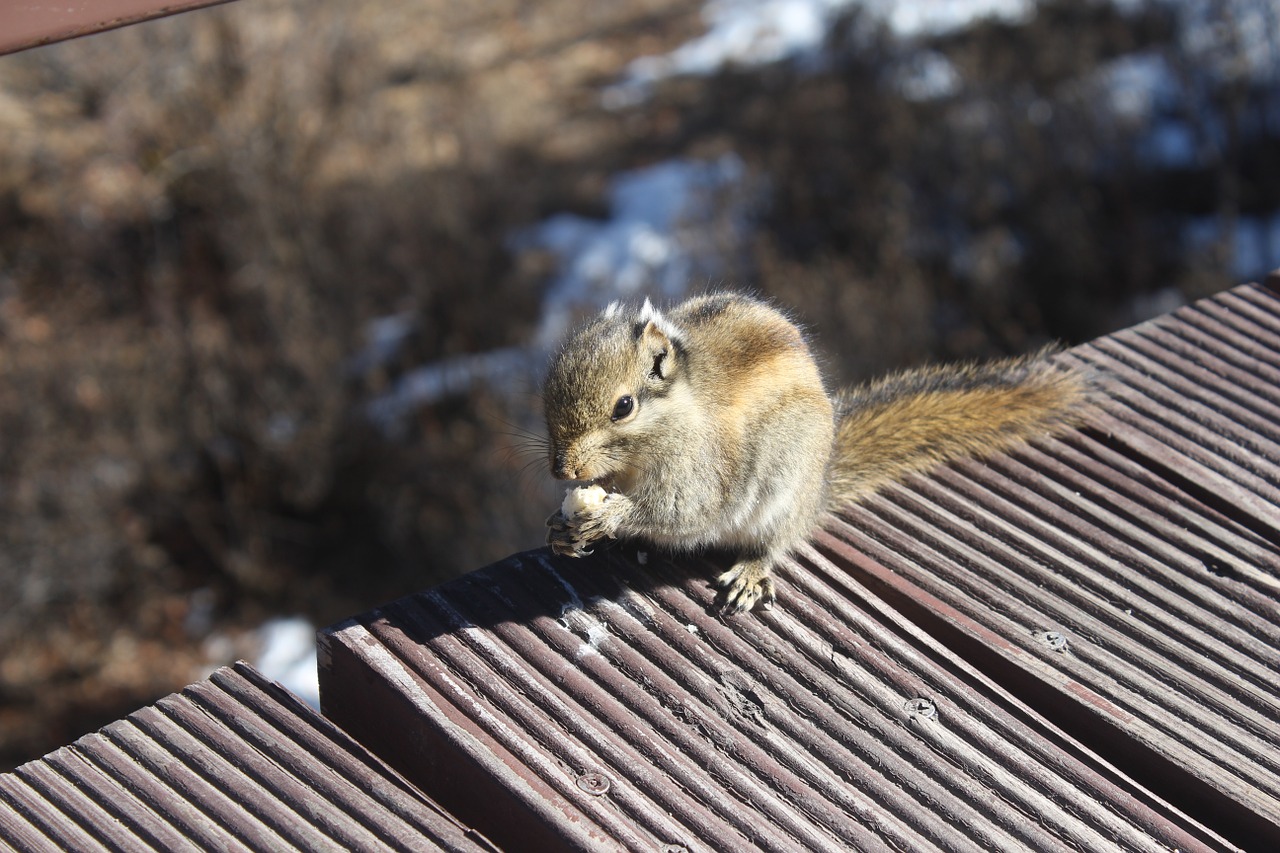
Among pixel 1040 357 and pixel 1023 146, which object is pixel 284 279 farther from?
pixel 1040 357

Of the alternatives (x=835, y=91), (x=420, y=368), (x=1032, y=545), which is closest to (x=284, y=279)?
(x=420, y=368)

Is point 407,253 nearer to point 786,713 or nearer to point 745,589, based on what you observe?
point 745,589

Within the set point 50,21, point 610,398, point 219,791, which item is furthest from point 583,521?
point 50,21

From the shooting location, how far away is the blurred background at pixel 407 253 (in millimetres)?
7090

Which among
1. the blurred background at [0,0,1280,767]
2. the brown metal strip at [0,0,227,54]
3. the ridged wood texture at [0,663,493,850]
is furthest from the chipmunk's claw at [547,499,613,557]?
the blurred background at [0,0,1280,767]

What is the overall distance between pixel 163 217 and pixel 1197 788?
27.4ft

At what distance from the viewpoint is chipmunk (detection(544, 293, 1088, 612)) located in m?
2.16

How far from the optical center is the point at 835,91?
9492 mm

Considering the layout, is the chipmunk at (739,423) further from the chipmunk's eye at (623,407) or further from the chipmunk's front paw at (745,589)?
the chipmunk's front paw at (745,589)

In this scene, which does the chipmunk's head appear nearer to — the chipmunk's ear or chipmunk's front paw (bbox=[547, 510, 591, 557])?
the chipmunk's ear

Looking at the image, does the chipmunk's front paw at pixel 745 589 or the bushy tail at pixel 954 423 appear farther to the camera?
the bushy tail at pixel 954 423

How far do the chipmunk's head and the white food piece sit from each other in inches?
7.8

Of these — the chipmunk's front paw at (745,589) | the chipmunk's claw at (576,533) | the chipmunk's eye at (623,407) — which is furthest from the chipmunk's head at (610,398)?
the chipmunk's front paw at (745,589)

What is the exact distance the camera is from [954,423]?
226cm
